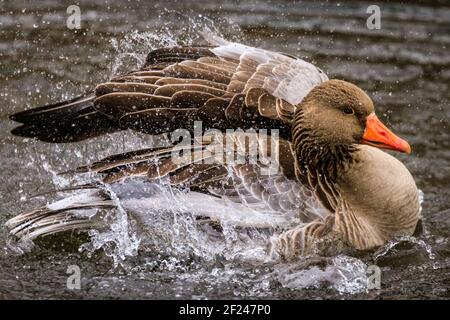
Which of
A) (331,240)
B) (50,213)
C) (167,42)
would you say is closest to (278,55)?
(167,42)

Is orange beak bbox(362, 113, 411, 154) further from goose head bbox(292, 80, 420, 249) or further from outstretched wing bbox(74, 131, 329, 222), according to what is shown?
outstretched wing bbox(74, 131, 329, 222)

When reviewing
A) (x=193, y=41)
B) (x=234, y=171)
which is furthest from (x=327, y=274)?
(x=193, y=41)

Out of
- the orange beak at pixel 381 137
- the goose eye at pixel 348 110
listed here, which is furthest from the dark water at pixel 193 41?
the goose eye at pixel 348 110

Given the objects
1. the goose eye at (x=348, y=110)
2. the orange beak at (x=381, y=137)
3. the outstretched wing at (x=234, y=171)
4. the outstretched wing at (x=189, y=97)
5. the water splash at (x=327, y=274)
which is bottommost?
the water splash at (x=327, y=274)

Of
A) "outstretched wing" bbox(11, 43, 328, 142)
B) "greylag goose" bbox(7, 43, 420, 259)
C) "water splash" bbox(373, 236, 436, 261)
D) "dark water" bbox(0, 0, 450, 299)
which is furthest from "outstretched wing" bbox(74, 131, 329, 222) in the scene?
"water splash" bbox(373, 236, 436, 261)

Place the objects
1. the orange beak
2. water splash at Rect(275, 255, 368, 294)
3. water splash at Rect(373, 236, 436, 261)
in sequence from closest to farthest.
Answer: water splash at Rect(275, 255, 368, 294) < the orange beak < water splash at Rect(373, 236, 436, 261)

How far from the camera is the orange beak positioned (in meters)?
6.60

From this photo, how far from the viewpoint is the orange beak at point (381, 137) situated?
6602 millimetres

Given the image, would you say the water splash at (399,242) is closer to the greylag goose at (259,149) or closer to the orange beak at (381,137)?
the greylag goose at (259,149)

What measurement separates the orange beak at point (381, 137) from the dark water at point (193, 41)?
2.94ft

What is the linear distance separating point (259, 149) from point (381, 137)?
91cm

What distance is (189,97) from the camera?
6703 millimetres

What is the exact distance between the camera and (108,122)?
703 cm

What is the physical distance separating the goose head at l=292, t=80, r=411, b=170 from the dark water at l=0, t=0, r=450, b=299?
0.93 m
